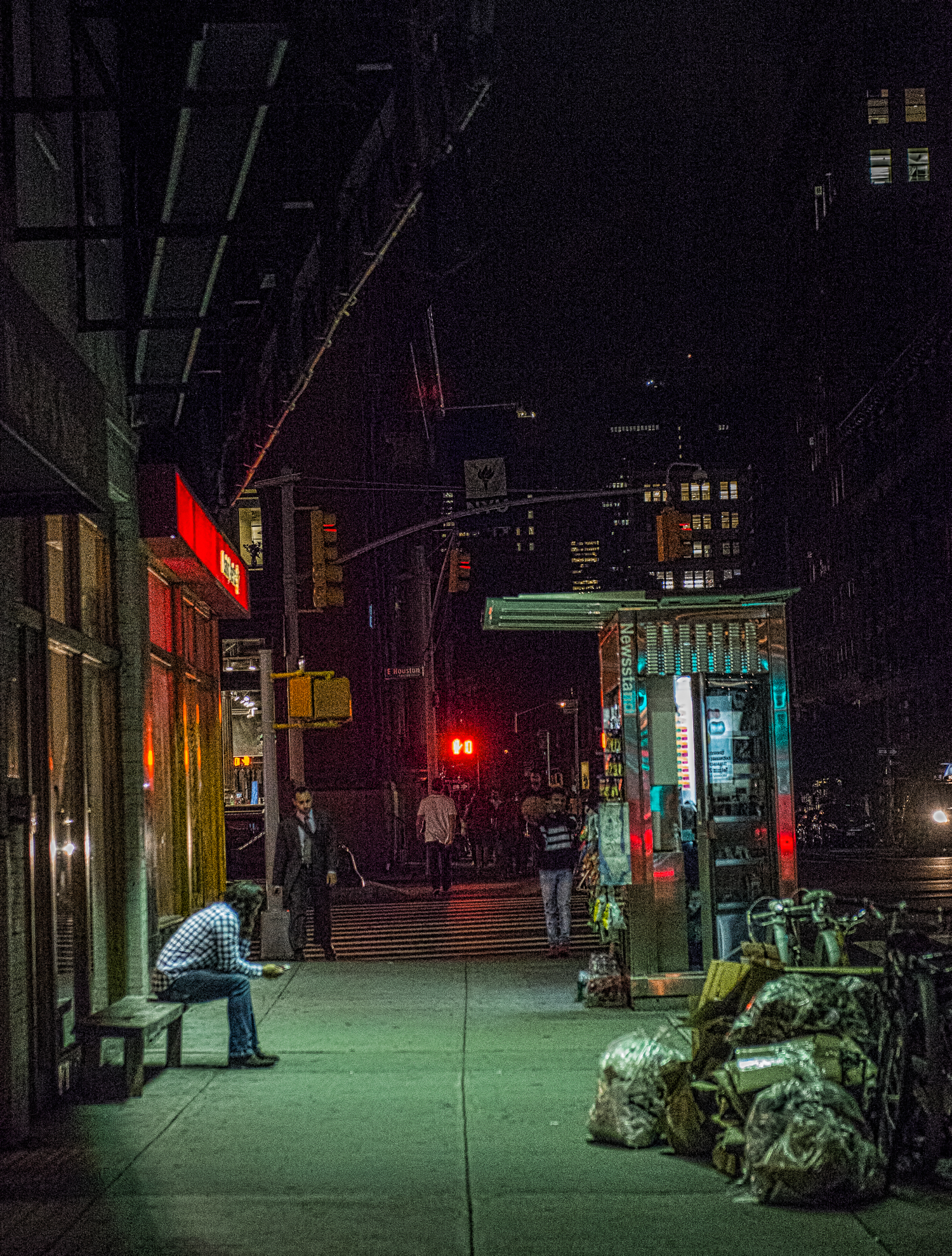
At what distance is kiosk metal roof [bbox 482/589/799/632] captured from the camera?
12.5 m

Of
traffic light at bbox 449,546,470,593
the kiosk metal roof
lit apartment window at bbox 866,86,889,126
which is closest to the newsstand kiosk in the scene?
the kiosk metal roof

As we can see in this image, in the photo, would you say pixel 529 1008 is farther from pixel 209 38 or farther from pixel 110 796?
pixel 209 38

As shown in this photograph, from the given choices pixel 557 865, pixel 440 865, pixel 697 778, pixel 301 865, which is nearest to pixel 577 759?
pixel 440 865

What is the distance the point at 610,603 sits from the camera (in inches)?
503

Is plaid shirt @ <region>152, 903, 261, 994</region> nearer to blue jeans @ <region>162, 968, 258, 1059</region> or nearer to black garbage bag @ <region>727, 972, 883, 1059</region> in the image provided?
blue jeans @ <region>162, 968, 258, 1059</region>

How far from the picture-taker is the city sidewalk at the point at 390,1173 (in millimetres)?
6285

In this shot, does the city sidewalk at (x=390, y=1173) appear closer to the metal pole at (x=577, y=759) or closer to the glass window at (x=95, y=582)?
the glass window at (x=95, y=582)

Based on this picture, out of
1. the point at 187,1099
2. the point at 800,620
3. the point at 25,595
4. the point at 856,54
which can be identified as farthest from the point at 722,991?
the point at 856,54

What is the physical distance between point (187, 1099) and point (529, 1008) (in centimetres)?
409

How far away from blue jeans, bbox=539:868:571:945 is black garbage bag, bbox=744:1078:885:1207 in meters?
8.77

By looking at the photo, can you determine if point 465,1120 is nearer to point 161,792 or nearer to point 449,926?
point 161,792

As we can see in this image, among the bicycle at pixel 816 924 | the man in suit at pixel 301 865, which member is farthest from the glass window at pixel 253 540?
the bicycle at pixel 816 924

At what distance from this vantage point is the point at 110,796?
1134 centimetres

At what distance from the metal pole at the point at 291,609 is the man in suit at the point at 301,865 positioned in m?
4.53
